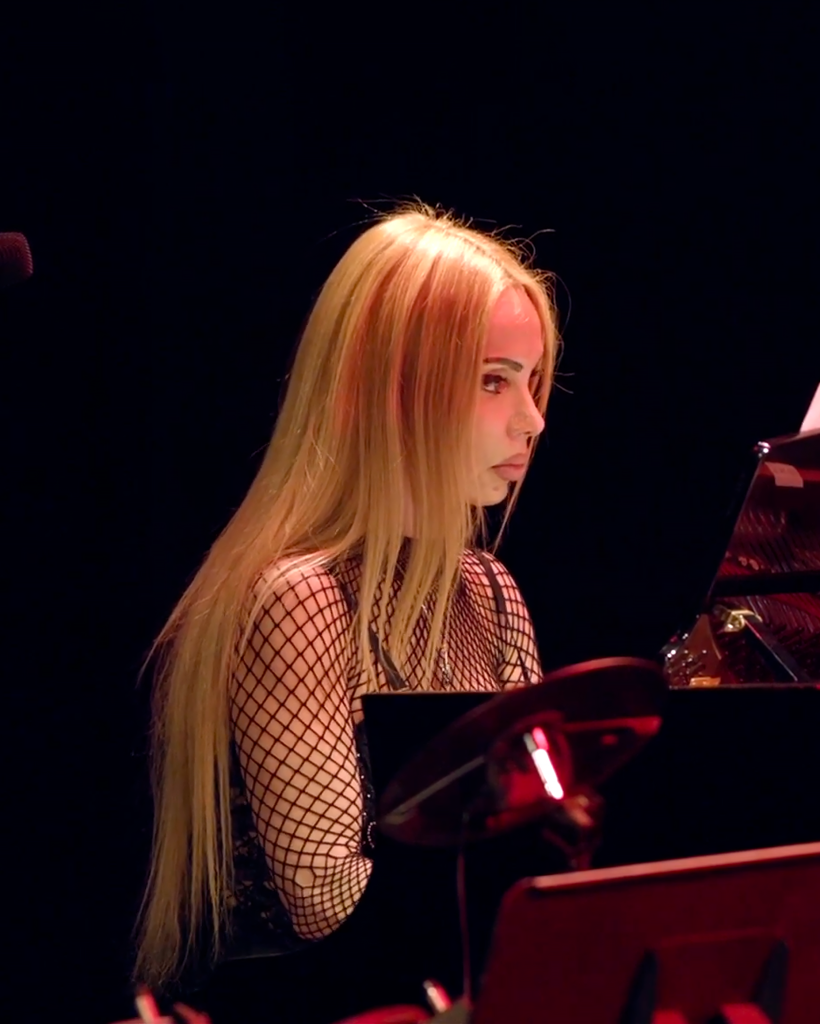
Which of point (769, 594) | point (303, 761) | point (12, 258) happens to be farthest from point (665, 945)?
point (769, 594)

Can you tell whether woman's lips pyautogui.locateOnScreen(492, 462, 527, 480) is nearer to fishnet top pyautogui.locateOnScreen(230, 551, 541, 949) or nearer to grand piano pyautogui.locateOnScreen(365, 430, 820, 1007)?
fishnet top pyautogui.locateOnScreen(230, 551, 541, 949)

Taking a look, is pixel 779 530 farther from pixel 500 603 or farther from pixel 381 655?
pixel 381 655

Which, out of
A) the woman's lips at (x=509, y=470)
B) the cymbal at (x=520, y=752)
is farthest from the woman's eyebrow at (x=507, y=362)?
the cymbal at (x=520, y=752)

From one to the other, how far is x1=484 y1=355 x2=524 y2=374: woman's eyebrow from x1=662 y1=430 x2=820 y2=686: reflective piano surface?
0.37 metres

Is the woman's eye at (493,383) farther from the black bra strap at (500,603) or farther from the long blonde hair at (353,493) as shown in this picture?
the black bra strap at (500,603)

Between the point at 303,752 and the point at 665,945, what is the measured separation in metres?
0.57

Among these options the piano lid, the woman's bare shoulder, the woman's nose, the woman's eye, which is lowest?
the woman's bare shoulder

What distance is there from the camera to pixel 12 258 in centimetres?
104

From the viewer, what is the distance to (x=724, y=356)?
2902 millimetres

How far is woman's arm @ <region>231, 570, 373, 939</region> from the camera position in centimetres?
147

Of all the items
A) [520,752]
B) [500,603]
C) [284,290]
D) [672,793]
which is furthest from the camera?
[284,290]

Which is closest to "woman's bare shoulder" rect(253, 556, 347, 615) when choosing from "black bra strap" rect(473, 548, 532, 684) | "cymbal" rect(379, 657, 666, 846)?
"black bra strap" rect(473, 548, 532, 684)

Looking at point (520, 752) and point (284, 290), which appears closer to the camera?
point (520, 752)

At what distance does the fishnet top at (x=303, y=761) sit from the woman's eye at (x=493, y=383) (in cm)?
30
